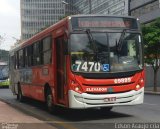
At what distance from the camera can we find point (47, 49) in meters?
17.0

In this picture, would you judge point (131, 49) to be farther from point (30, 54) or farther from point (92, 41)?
point (30, 54)

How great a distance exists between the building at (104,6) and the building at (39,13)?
436 cm

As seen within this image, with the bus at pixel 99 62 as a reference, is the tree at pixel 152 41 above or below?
above

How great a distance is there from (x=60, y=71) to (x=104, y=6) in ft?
151

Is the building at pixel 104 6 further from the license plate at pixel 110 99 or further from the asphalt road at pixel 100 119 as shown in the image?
the license plate at pixel 110 99

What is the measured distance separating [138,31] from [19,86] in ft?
36.1

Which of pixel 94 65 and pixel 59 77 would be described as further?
pixel 59 77

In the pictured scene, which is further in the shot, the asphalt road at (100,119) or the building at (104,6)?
the building at (104,6)

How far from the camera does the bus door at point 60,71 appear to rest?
1489cm

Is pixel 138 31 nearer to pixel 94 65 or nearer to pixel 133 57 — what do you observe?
pixel 133 57

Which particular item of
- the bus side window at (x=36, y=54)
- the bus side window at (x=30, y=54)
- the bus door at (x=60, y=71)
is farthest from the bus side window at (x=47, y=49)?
the bus side window at (x=30, y=54)

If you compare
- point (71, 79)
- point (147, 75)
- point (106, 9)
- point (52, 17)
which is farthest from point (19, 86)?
point (52, 17)

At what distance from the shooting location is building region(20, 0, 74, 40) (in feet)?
217

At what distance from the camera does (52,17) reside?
71.5m
